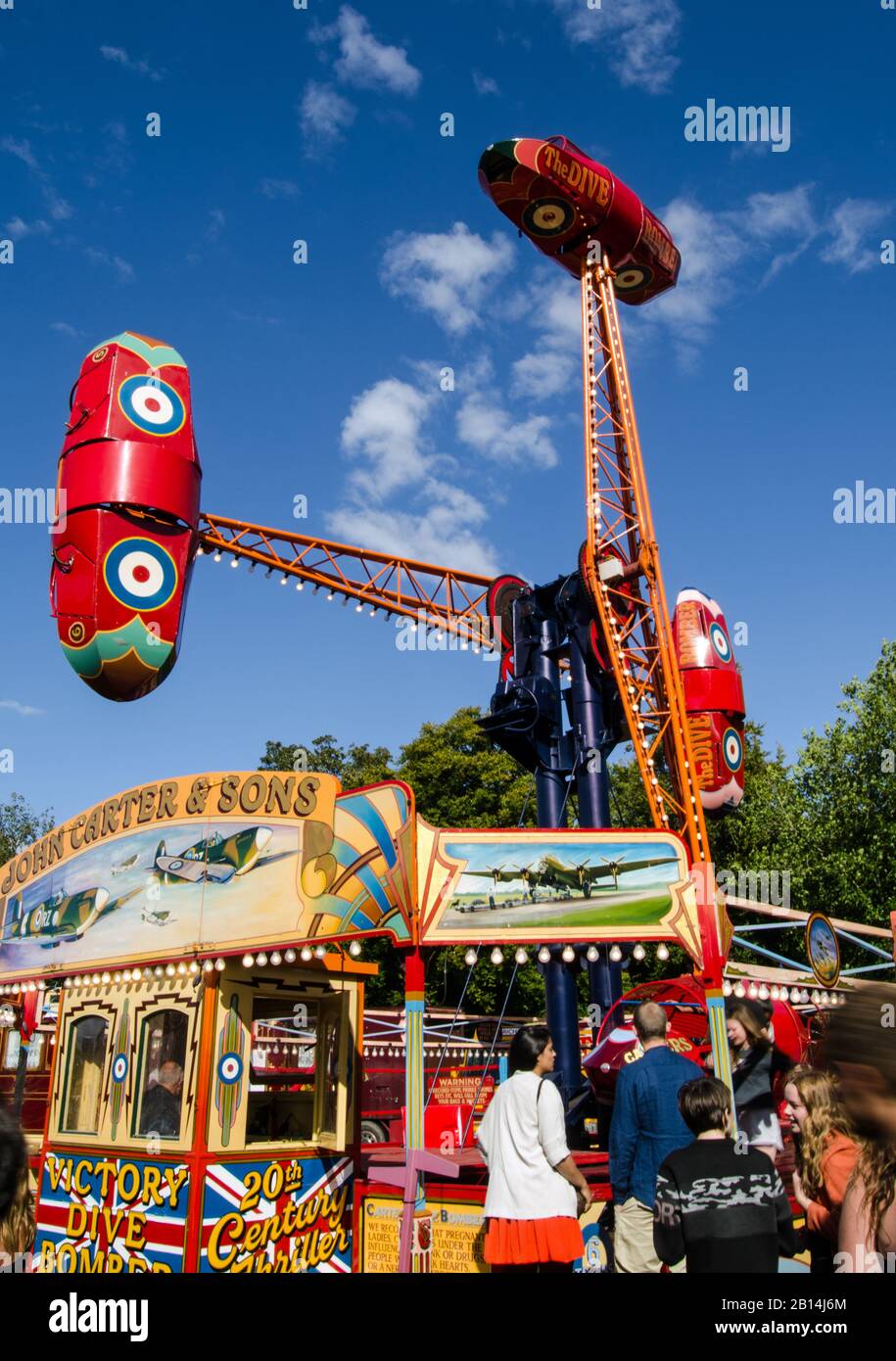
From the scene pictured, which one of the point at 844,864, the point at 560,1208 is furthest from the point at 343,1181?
the point at 844,864

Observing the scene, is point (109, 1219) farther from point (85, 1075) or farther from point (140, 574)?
point (140, 574)

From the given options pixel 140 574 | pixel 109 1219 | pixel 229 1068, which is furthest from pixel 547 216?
pixel 109 1219

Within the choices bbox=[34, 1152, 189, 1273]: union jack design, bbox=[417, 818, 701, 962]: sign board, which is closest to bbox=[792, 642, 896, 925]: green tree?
bbox=[417, 818, 701, 962]: sign board

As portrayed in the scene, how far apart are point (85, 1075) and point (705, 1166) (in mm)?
9216

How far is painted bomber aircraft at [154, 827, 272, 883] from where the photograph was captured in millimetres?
9961

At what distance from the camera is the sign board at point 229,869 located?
933 centimetres

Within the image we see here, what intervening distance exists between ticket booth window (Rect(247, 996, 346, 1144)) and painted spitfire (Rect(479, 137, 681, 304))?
13427 mm

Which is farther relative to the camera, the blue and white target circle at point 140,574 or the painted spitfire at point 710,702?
the painted spitfire at point 710,702

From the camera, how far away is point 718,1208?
377 centimetres

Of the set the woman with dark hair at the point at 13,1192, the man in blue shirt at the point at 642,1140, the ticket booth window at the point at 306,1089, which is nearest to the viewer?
the woman with dark hair at the point at 13,1192

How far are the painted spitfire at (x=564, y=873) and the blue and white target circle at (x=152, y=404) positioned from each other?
7251mm

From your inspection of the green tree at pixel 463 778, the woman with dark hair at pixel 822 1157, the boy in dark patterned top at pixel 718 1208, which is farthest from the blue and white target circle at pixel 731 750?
the green tree at pixel 463 778

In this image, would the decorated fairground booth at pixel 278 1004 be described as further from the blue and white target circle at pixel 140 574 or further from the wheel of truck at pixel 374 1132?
the wheel of truck at pixel 374 1132

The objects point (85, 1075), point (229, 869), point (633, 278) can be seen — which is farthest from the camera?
point (633, 278)
